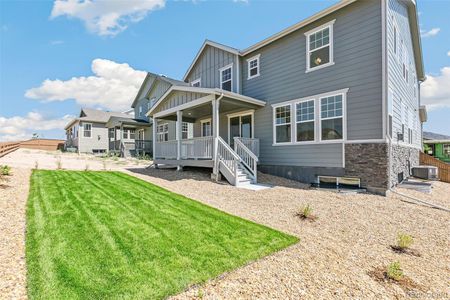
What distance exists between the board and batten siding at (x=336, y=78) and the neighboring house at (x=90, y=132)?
20435mm

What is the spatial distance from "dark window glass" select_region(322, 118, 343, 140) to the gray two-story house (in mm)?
37

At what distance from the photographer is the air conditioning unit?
1123 cm

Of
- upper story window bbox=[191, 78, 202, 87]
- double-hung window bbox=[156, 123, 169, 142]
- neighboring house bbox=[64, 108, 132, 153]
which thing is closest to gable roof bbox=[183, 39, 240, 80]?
upper story window bbox=[191, 78, 202, 87]

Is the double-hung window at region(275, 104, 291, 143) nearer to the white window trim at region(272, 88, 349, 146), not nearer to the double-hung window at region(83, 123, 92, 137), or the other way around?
the white window trim at region(272, 88, 349, 146)

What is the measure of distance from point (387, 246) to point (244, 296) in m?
3.09

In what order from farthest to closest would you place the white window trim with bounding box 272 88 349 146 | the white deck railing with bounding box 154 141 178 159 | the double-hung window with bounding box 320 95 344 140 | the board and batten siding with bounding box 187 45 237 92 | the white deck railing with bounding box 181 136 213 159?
the board and batten siding with bounding box 187 45 237 92 < the white deck railing with bounding box 154 141 178 159 < the white deck railing with bounding box 181 136 213 159 < the double-hung window with bounding box 320 95 344 140 < the white window trim with bounding box 272 88 349 146

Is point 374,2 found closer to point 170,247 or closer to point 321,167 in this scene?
point 321,167

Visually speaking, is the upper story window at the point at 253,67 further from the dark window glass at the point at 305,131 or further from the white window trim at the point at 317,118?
the dark window glass at the point at 305,131

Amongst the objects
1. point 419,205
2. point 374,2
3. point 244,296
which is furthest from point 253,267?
point 374,2

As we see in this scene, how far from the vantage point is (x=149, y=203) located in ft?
20.0

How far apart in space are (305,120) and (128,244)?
27.2ft

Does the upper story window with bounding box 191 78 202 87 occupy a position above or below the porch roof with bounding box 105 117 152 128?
above

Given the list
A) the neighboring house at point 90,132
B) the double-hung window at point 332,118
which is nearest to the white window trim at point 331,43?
the double-hung window at point 332,118

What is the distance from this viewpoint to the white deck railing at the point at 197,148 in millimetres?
10204
